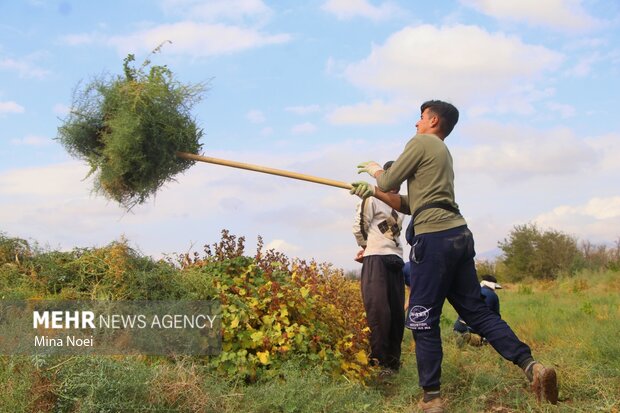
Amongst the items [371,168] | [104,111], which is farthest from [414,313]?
[104,111]

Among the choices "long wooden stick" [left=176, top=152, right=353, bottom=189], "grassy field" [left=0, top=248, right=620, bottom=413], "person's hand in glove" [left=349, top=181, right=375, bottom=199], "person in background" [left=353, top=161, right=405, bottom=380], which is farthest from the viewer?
"person in background" [left=353, top=161, right=405, bottom=380]

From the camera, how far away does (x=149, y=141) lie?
5.94 m

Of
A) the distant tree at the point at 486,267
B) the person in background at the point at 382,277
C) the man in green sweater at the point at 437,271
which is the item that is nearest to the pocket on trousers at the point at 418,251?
the man in green sweater at the point at 437,271

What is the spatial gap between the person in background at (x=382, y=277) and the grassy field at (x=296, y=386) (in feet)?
1.03

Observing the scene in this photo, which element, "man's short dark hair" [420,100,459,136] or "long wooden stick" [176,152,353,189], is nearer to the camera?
"man's short dark hair" [420,100,459,136]

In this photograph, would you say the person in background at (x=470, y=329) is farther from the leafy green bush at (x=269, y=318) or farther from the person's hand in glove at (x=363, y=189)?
the person's hand in glove at (x=363, y=189)

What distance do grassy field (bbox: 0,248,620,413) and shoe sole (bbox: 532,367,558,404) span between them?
7 centimetres

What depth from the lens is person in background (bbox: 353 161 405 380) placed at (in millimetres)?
6273

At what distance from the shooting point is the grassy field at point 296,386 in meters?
4.17

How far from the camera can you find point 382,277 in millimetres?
6297

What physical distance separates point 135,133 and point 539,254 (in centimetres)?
2103

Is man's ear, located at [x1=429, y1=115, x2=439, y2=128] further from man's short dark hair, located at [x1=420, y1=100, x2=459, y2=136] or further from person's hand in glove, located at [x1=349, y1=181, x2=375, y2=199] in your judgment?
person's hand in glove, located at [x1=349, y1=181, x2=375, y2=199]

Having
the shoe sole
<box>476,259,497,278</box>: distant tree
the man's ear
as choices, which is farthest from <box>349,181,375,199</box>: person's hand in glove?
<box>476,259,497,278</box>: distant tree

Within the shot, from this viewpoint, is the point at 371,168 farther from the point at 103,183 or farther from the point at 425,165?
the point at 103,183
